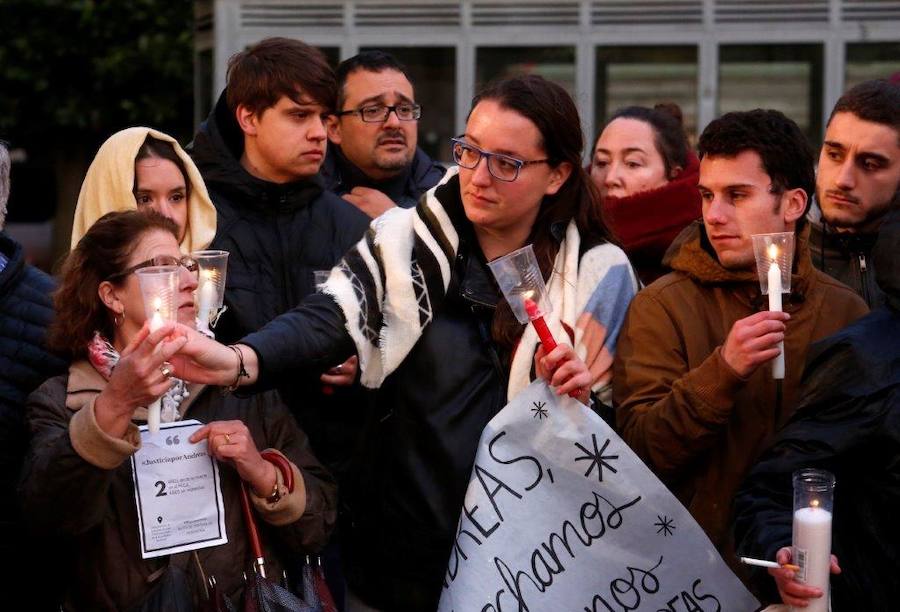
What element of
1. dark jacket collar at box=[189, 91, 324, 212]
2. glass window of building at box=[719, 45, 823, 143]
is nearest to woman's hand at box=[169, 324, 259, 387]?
dark jacket collar at box=[189, 91, 324, 212]

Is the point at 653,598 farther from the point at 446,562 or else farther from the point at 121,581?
the point at 121,581

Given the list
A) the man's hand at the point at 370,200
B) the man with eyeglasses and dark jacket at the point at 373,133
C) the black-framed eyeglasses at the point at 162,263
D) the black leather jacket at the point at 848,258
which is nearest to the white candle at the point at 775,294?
the black leather jacket at the point at 848,258

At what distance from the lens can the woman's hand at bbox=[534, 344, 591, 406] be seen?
3.63 meters

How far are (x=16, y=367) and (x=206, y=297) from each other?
1.92 ft

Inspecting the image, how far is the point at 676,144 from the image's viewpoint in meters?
5.56

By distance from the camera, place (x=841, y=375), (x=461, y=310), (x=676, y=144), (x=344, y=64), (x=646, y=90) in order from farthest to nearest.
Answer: (x=646, y=90) < (x=344, y=64) < (x=676, y=144) < (x=461, y=310) < (x=841, y=375)

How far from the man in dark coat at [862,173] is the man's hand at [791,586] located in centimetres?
156

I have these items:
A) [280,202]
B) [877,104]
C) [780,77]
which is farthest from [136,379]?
[780,77]

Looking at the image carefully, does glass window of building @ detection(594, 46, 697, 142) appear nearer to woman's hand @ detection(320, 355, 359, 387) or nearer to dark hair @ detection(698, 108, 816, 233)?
woman's hand @ detection(320, 355, 359, 387)

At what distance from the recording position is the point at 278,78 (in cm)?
520

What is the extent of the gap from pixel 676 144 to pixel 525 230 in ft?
5.48

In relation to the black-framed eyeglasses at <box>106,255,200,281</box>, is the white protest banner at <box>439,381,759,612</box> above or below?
below

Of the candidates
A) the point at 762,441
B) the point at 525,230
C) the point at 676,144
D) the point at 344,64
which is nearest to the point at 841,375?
the point at 762,441

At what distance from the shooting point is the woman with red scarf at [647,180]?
493 centimetres
